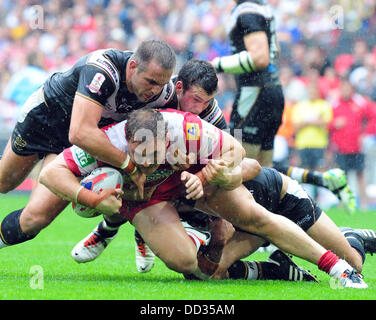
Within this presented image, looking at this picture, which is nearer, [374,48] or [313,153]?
[313,153]

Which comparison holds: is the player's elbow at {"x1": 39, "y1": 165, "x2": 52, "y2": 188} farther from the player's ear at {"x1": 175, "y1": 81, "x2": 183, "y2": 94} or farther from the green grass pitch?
the player's ear at {"x1": 175, "y1": 81, "x2": 183, "y2": 94}

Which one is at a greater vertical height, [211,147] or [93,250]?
[211,147]

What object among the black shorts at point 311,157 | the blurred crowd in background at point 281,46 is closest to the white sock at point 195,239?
the blurred crowd in background at point 281,46

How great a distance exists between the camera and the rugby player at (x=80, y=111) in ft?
15.4

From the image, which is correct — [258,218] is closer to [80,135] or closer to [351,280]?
[351,280]

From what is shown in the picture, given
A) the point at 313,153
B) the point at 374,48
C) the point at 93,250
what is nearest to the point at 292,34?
the point at 374,48

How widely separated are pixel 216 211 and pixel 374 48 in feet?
31.1

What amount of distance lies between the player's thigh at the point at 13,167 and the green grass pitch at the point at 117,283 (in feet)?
2.19

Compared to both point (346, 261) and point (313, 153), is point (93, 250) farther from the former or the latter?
point (313, 153)

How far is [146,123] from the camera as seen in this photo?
4.52 meters

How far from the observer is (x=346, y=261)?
521 centimetres

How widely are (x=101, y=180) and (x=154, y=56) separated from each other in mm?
887
